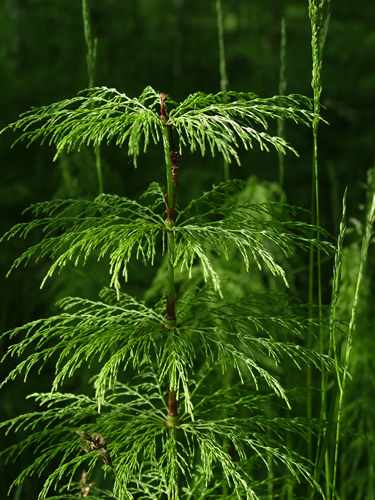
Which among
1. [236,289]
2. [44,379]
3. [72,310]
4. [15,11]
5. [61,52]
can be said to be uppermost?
[15,11]

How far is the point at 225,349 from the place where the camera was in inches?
40.5

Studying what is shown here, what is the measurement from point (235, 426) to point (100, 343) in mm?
296

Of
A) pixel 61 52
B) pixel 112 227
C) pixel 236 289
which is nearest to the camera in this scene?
pixel 112 227

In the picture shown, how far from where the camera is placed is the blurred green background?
9.31 feet

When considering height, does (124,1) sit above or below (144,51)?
above

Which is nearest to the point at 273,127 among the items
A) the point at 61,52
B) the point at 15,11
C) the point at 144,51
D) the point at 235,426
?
the point at 144,51

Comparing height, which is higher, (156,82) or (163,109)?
(163,109)

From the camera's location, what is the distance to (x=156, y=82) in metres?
4.12

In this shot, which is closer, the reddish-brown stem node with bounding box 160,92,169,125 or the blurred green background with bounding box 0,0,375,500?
the reddish-brown stem node with bounding box 160,92,169,125

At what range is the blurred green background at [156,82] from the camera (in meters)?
2.84

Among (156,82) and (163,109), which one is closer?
(163,109)

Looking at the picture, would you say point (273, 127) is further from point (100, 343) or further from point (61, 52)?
point (100, 343)

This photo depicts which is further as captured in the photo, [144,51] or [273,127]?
[144,51]

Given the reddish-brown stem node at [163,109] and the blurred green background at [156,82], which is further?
the blurred green background at [156,82]
